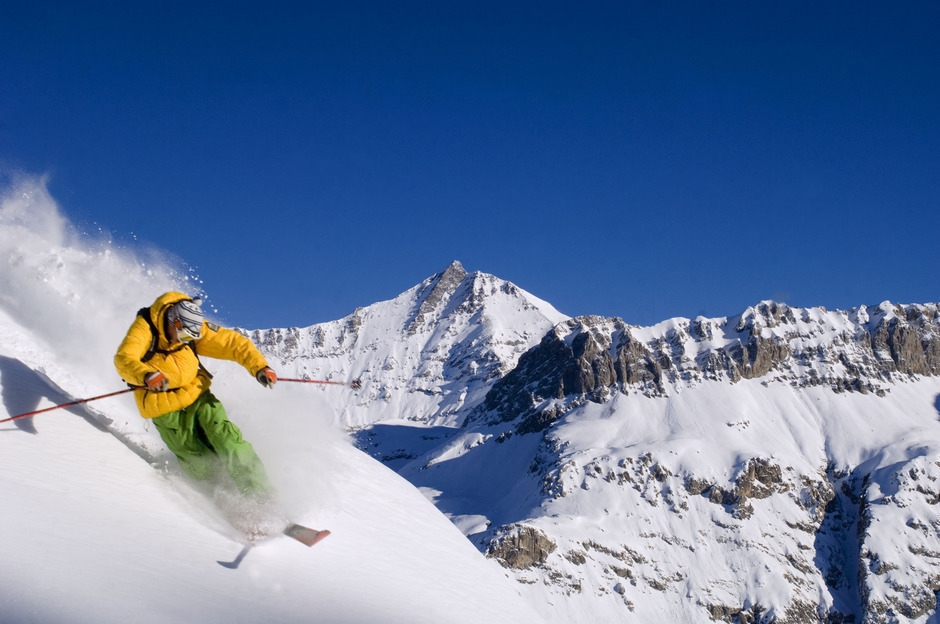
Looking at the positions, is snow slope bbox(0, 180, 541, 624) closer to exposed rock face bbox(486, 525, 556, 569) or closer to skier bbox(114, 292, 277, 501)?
skier bbox(114, 292, 277, 501)

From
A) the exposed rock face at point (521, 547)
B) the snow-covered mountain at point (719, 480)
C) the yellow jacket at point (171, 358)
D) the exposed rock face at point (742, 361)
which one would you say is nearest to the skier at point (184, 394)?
the yellow jacket at point (171, 358)

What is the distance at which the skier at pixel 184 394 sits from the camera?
6.93 meters

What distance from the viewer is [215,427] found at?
23.2 feet

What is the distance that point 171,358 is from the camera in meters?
7.58

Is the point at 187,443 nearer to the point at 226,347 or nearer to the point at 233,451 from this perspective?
the point at 233,451

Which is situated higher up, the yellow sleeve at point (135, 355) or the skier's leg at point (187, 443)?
the yellow sleeve at point (135, 355)

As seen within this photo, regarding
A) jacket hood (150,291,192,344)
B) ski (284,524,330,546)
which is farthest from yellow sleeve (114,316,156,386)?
ski (284,524,330,546)

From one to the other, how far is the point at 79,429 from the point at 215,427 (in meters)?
1.55

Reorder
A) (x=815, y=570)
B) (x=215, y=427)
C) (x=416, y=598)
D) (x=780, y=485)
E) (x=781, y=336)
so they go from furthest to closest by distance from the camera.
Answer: (x=781, y=336)
(x=780, y=485)
(x=815, y=570)
(x=215, y=427)
(x=416, y=598)

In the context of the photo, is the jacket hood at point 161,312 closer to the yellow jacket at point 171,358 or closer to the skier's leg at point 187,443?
the yellow jacket at point 171,358

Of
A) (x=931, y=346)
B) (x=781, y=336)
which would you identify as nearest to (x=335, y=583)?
(x=781, y=336)

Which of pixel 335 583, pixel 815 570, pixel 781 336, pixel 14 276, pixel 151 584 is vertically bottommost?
pixel 151 584

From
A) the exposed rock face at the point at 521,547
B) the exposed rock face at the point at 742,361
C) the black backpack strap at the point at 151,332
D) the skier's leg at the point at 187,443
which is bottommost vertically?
the skier's leg at the point at 187,443

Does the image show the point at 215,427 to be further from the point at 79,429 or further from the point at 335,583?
the point at 335,583
